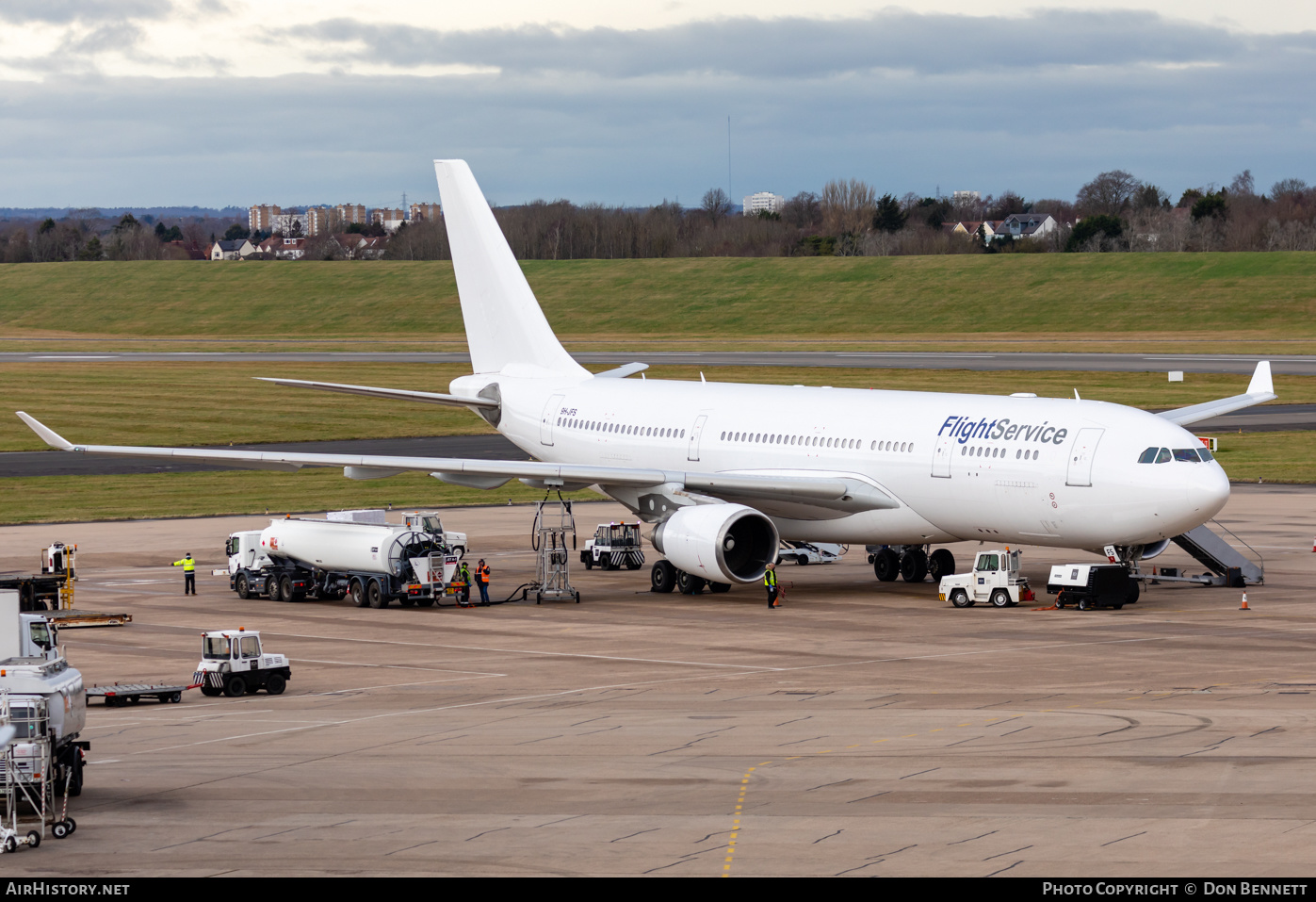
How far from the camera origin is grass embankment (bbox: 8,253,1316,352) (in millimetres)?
146750

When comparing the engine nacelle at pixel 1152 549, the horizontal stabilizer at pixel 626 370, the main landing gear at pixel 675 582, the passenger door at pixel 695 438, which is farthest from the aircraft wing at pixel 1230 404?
the horizontal stabilizer at pixel 626 370

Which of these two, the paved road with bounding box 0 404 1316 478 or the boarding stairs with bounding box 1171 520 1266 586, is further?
the paved road with bounding box 0 404 1316 478

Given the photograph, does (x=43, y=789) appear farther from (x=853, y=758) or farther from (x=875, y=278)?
(x=875, y=278)

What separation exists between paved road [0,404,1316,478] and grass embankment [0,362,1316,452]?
296 centimetres

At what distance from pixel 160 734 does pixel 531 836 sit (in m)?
9.33

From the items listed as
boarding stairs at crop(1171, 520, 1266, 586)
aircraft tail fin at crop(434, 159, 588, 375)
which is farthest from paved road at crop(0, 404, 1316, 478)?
boarding stairs at crop(1171, 520, 1266, 586)

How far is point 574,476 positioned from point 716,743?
17.6 metres

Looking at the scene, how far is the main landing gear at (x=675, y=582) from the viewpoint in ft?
142

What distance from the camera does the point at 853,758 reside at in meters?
23.5

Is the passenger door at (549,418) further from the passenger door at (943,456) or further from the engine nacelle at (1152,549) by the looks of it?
the engine nacelle at (1152,549)

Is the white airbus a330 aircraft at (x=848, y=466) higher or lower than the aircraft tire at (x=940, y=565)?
higher

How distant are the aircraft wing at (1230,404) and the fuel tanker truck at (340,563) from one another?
21.7m

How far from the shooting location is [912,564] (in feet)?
149

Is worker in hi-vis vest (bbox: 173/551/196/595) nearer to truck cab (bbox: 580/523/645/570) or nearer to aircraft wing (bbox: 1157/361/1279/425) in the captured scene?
truck cab (bbox: 580/523/645/570)
